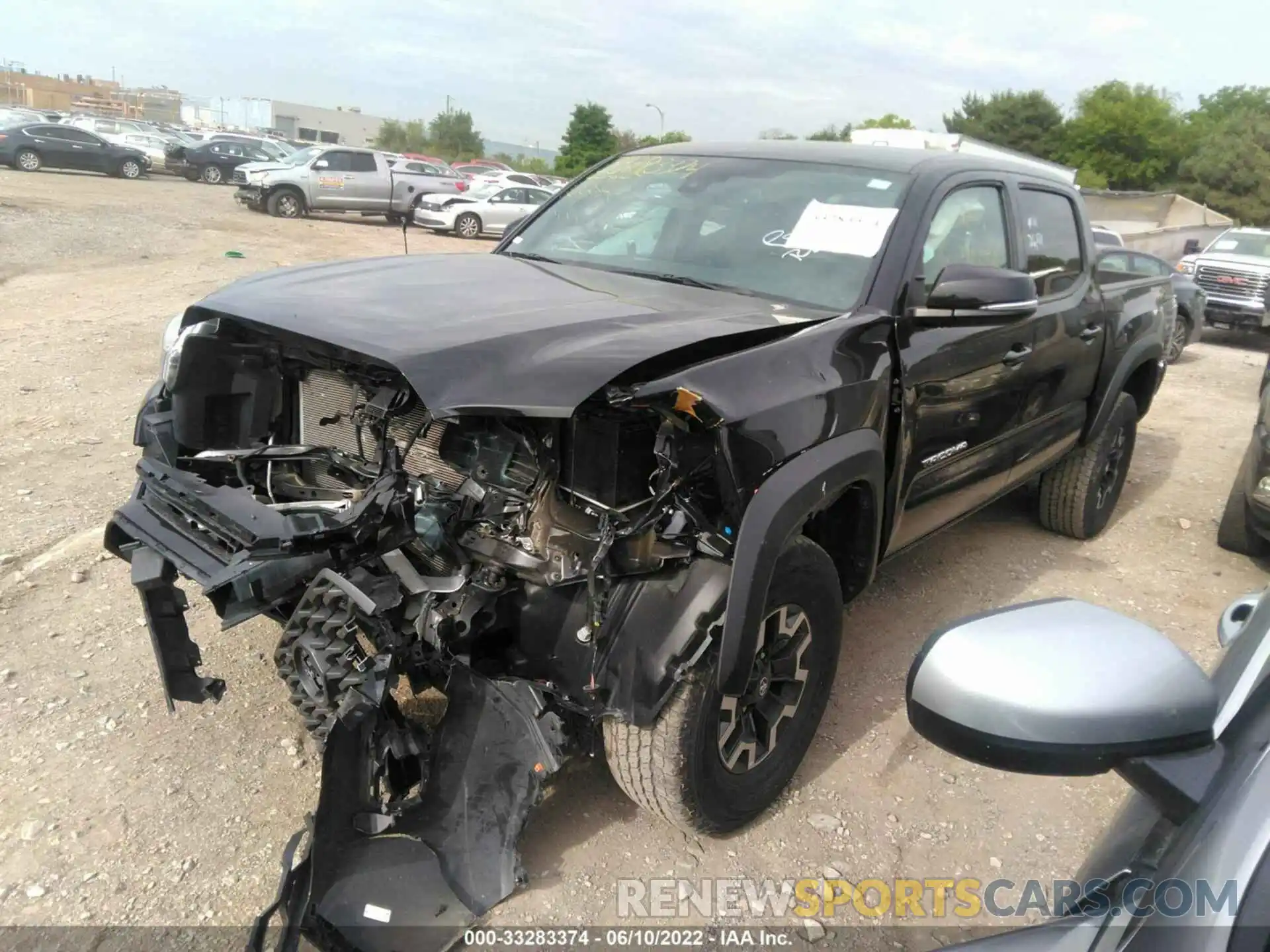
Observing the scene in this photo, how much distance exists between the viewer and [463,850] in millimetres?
2305

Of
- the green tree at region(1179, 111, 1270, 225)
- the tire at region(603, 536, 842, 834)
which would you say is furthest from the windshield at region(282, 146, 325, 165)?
the green tree at region(1179, 111, 1270, 225)

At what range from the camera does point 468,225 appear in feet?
63.9

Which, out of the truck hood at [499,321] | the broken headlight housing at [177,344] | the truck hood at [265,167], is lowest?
the broken headlight housing at [177,344]

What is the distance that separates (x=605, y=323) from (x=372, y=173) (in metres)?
19.4

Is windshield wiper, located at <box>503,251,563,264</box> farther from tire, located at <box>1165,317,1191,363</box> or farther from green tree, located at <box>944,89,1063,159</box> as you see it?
green tree, located at <box>944,89,1063,159</box>

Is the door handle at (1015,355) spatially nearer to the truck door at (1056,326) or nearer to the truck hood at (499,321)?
the truck door at (1056,326)

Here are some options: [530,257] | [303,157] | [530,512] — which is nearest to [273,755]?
[530,512]

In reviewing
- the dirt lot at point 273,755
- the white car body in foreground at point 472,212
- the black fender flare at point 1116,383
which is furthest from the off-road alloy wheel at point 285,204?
the black fender flare at point 1116,383

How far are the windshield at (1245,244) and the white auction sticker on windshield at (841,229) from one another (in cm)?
1537

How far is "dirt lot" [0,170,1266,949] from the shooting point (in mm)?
2406

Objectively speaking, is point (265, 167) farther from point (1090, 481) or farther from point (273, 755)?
point (273, 755)

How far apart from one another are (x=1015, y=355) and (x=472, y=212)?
686 inches

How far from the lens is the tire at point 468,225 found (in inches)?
762

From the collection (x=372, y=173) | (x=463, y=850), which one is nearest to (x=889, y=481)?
(x=463, y=850)
